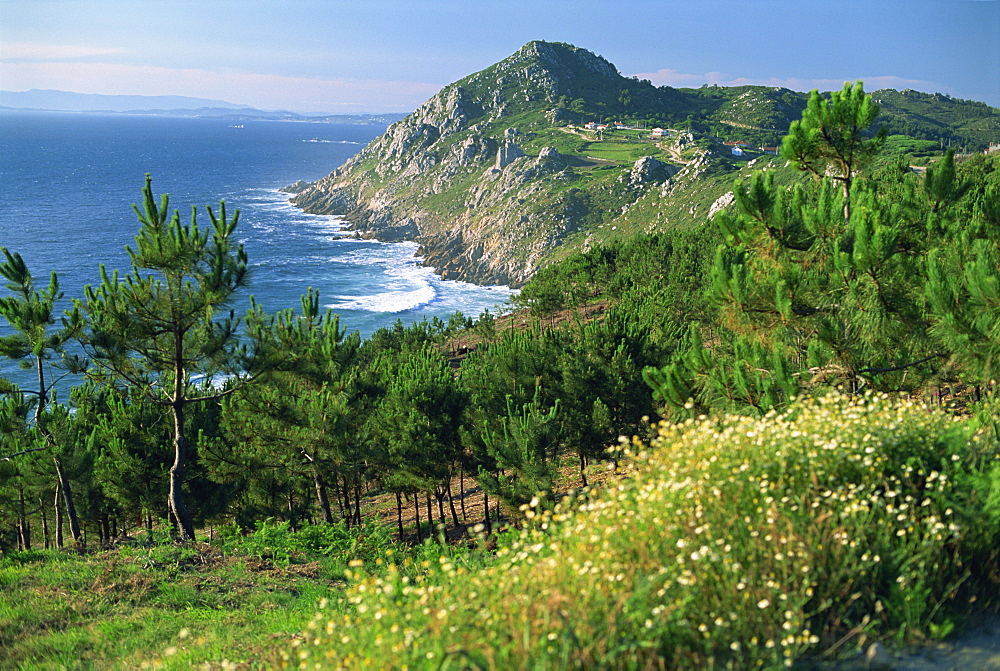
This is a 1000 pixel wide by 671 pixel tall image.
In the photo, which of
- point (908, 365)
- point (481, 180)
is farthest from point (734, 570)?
point (481, 180)

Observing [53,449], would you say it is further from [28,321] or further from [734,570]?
[734,570]

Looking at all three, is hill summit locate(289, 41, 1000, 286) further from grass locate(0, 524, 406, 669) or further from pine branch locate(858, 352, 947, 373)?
grass locate(0, 524, 406, 669)

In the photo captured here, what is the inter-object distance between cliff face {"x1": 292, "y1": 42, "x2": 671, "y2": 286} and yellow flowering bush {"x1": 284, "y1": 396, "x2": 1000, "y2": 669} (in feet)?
269

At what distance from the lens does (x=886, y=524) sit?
4445 mm

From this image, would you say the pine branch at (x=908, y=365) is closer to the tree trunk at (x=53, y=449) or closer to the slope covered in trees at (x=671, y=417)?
the slope covered in trees at (x=671, y=417)

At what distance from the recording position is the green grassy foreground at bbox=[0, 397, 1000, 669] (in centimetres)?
371

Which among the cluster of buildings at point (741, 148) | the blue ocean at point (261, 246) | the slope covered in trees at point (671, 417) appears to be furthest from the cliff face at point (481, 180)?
the slope covered in trees at point (671, 417)

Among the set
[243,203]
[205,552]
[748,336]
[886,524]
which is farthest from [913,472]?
[243,203]

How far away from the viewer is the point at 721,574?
13.8ft

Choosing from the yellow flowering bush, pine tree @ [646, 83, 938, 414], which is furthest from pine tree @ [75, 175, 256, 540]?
the yellow flowering bush

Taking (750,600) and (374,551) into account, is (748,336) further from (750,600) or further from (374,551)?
(374,551)

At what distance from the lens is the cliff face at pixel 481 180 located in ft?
316

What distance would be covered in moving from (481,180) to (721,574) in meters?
120

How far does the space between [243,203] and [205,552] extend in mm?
136179
